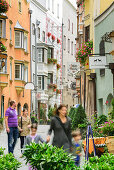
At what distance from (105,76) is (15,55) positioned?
2590 cm

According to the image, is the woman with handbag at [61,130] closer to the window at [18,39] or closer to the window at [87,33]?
the window at [87,33]

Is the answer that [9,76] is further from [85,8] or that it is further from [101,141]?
[101,141]

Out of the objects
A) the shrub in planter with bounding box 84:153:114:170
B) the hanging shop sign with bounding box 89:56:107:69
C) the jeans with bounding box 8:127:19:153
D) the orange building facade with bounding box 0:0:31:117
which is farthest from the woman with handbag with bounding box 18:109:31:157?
the orange building facade with bounding box 0:0:31:117

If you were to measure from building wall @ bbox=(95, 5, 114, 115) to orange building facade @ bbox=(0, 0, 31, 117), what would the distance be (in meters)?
16.8

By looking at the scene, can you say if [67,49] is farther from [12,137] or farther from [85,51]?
[12,137]

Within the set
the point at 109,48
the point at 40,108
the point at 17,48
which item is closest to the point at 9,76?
the point at 17,48

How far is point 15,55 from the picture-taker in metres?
51.6

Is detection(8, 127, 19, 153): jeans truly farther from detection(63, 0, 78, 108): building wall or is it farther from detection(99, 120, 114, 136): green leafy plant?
detection(63, 0, 78, 108): building wall

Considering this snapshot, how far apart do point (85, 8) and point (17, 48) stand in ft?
57.1

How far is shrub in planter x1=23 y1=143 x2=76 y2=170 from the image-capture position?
27.6ft

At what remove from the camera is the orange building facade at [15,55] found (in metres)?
47.1

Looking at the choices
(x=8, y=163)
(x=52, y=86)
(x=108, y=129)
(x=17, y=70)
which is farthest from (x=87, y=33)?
(x=52, y=86)

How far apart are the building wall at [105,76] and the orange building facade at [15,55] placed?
16.8 meters

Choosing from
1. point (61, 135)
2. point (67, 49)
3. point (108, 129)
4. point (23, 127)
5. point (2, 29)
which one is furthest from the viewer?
point (67, 49)
